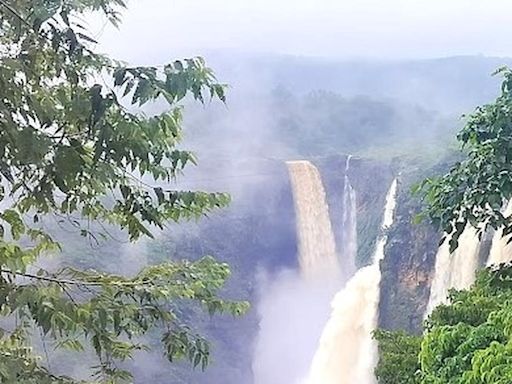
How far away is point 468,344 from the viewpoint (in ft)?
12.2

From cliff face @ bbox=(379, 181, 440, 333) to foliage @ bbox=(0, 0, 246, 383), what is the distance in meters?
13.0

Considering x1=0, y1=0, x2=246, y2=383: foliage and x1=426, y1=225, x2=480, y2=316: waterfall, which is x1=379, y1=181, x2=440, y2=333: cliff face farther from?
x1=0, y1=0, x2=246, y2=383: foliage

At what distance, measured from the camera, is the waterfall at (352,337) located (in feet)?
44.1

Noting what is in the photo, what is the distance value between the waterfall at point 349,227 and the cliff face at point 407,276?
16.7 ft

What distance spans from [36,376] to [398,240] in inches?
574

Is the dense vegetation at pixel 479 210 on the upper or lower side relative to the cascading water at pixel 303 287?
upper

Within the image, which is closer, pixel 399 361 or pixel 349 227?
pixel 399 361

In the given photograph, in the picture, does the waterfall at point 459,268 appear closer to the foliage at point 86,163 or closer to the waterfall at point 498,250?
the waterfall at point 498,250

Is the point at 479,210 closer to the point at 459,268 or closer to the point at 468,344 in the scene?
the point at 468,344

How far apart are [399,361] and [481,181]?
373 centimetres

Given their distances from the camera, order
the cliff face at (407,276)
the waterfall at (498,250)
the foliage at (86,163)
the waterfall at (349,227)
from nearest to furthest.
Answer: the foliage at (86,163)
the waterfall at (498,250)
the cliff face at (407,276)
the waterfall at (349,227)

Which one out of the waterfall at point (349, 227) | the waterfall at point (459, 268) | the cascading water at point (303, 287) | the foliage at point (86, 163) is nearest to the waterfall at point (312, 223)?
the cascading water at point (303, 287)

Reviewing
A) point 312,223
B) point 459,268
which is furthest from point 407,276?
point 312,223

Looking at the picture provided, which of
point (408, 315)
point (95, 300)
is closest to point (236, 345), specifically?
point (408, 315)
